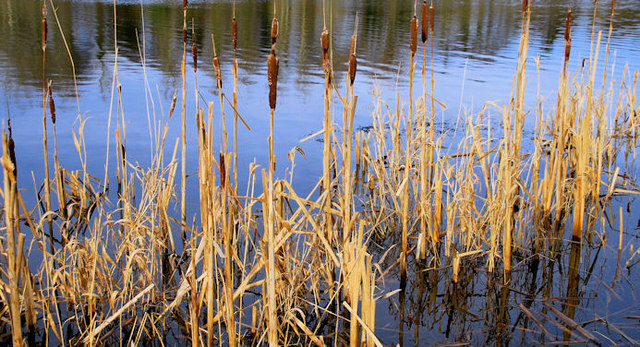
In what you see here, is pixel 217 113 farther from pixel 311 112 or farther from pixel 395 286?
pixel 395 286

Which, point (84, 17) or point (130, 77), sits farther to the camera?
point (84, 17)

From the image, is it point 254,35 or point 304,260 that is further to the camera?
point 254,35

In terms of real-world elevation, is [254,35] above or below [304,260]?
above

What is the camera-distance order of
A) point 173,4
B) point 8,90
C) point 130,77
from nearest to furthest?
1. point 8,90
2. point 130,77
3. point 173,4

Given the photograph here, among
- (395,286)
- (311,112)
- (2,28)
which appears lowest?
(395,286)

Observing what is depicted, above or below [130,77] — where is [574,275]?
below

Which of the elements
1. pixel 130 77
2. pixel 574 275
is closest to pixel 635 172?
pixel 574 275

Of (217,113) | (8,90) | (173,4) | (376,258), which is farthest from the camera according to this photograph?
(173,4)

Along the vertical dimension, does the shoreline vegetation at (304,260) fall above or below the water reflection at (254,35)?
below

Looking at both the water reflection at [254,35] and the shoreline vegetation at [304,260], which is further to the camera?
the water reflection at [254,35]

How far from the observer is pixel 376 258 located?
4.66 metres

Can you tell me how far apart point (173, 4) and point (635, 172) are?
84.0 feet

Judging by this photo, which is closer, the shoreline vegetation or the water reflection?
the shoreline vegetation

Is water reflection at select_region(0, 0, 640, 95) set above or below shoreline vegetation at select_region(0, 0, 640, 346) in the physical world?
above
